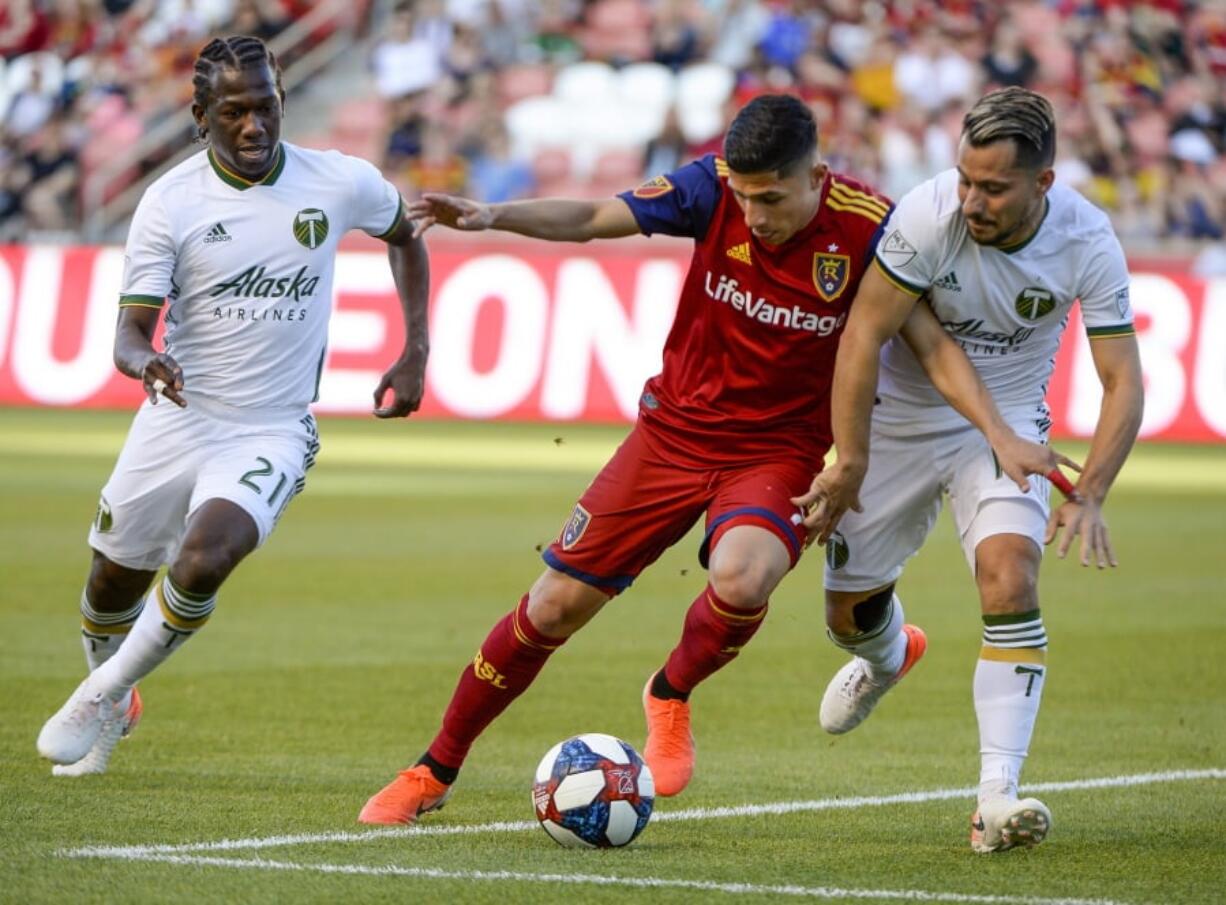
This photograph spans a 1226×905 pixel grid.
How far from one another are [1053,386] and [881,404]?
49.9 feet

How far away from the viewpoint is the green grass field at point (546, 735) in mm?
6129

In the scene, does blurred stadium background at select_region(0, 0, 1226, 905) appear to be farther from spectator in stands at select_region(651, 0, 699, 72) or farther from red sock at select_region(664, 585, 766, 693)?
red sock at select_region(664, 585, 766, 693)

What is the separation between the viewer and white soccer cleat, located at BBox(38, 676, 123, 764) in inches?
295

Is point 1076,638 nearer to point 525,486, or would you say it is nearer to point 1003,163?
point 1003,163

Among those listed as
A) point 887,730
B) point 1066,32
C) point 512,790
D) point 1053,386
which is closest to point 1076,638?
point 887,730

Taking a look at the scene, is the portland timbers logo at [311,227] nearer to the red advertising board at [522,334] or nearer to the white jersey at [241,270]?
the white jersey at [241,270]

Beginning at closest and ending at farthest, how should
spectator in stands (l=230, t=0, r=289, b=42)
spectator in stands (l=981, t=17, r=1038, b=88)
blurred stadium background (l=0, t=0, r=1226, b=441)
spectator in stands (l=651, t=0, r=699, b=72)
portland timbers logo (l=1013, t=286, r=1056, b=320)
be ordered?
portland timbers logo (l=1013, t=286, r=1056, b=320)
blurred stadium background (l=0, t=0, r=1226, b=441)
spectator in stands (l=981, t=17, r=1038, b=88)
spectator in stands (l=651, t=0, r=699, b=72)
spectator in stands (l=230, t=0, r=289, b=42)

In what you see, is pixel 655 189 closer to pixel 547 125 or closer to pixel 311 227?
pixel 311 227

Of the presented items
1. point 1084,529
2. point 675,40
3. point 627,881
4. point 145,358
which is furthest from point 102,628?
point 675,40

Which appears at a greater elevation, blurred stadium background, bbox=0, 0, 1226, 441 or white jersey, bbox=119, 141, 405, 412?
white jersey, bbox=119, 141, 405, 412

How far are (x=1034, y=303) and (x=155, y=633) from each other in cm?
315

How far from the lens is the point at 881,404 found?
768 centimetres

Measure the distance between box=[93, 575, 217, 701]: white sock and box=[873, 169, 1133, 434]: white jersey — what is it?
103 inches

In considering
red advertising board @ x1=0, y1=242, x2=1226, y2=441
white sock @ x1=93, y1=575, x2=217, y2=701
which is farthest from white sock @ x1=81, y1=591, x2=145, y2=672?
red advertising board @ x1=0, y1=242, x2=1226, y2=441
